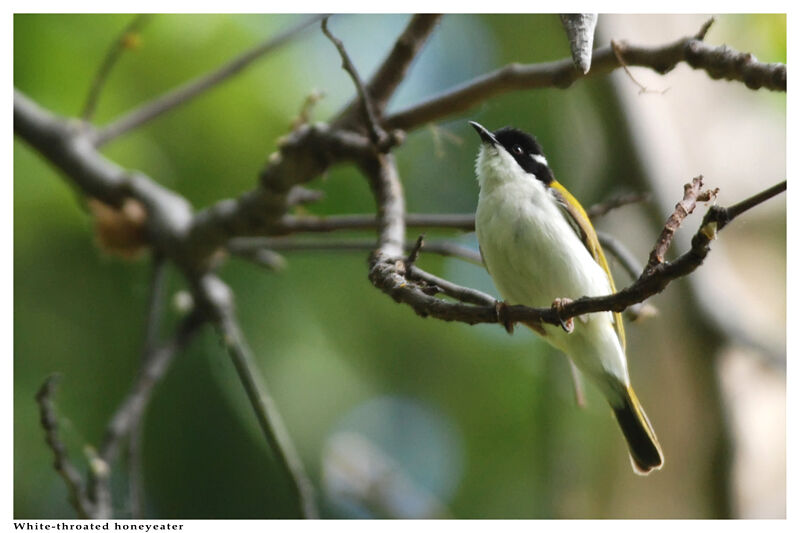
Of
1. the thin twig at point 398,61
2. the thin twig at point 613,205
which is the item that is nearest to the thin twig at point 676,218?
the thin twig at point 613,205

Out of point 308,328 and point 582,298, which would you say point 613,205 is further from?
point 308,328

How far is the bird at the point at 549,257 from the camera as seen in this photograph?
1736mm

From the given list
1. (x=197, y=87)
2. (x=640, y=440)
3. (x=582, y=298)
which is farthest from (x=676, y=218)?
(x=197, y=87)

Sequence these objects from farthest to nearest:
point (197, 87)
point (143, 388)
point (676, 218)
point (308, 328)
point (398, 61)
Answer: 1. point (308, 328)
2. point (197, 87)
3. point (143, 388)
4. point (398, 61)
5. point (676, 218)

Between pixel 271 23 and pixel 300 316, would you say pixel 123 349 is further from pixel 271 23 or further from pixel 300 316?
pixel 271 23

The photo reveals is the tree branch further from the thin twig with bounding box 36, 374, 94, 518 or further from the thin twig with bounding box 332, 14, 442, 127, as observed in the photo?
the thin twig with bounding box 36, 374, 94, 518

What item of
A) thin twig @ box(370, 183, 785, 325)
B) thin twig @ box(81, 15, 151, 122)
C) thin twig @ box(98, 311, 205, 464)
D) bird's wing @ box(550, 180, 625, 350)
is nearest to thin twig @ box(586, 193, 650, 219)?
bird's wing @ box(550, 180, 625, 350)

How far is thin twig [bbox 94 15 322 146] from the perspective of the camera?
2.37 m

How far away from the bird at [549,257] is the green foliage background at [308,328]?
0.33 meters

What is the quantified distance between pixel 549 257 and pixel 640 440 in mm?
506

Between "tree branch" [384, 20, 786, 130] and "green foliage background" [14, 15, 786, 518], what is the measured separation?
0.85 feet

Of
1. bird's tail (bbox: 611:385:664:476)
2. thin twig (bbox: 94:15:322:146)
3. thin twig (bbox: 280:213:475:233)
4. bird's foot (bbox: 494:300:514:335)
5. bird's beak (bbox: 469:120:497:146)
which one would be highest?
thin twig (bbox: 94:15:322:146)

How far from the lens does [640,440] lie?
1.89 m

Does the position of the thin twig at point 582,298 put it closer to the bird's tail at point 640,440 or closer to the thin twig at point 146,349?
the bird's tail at point 640,440
